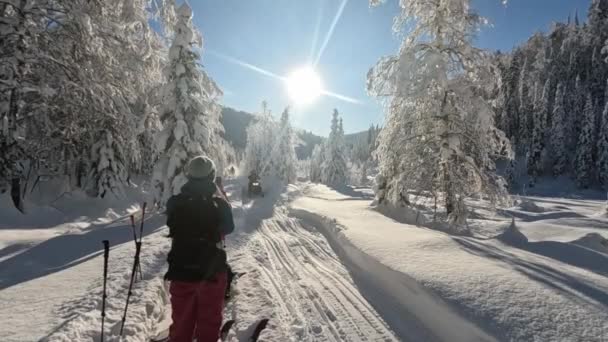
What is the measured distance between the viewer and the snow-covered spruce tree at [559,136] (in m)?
59.0

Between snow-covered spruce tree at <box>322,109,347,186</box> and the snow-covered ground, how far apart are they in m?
50.2

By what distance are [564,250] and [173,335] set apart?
966cm

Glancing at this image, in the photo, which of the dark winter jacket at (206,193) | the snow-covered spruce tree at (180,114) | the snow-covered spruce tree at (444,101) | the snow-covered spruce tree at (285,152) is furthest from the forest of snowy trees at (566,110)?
the dark winter jacket at (206,193)

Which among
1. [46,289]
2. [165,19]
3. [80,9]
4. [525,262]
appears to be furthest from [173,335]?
[165,19]

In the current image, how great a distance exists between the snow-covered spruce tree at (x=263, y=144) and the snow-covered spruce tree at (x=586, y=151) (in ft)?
162

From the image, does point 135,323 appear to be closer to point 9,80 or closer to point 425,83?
point 9,80

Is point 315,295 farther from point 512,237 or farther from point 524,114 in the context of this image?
point 524,114

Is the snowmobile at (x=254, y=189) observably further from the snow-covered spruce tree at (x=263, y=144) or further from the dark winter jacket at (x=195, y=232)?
the dark winter jacket at (x=195, y=232)

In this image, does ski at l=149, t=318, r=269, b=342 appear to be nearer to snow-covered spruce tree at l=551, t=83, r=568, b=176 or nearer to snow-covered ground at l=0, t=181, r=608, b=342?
snow-covered ground at l=0, t=181, r=608, b=342

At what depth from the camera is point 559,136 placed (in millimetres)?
59750

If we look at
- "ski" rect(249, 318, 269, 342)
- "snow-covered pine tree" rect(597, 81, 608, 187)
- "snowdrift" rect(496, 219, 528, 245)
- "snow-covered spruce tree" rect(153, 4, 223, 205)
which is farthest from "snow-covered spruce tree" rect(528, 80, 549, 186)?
"ski" rect(249, 318, 269, 342)

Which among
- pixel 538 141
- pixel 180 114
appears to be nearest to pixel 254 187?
pixel 180 114

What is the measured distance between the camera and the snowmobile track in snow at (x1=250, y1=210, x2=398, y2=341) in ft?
15.4

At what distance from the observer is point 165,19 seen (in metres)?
13.2
